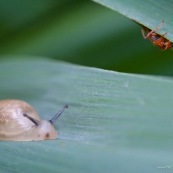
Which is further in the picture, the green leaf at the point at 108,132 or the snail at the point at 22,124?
the snail at the point at 22,124

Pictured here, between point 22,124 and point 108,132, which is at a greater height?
point 22,124

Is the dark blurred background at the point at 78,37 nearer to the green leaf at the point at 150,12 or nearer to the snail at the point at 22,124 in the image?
the snail at the point at 22,124

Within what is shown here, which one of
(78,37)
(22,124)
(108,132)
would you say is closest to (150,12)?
(108,132)

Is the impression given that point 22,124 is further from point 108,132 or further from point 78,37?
point 78,37

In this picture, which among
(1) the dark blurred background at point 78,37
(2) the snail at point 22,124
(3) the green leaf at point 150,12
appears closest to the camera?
(3) the green leaf at point 150,12

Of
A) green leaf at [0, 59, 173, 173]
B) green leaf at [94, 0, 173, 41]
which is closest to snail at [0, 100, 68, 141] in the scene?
green leaf at [0, 59, 173, 173]

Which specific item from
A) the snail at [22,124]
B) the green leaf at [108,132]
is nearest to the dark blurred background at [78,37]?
the snail at [22,124]

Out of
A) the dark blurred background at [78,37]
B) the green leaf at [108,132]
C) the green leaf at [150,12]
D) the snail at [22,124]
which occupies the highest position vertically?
the dark blurred background at [78,37]
